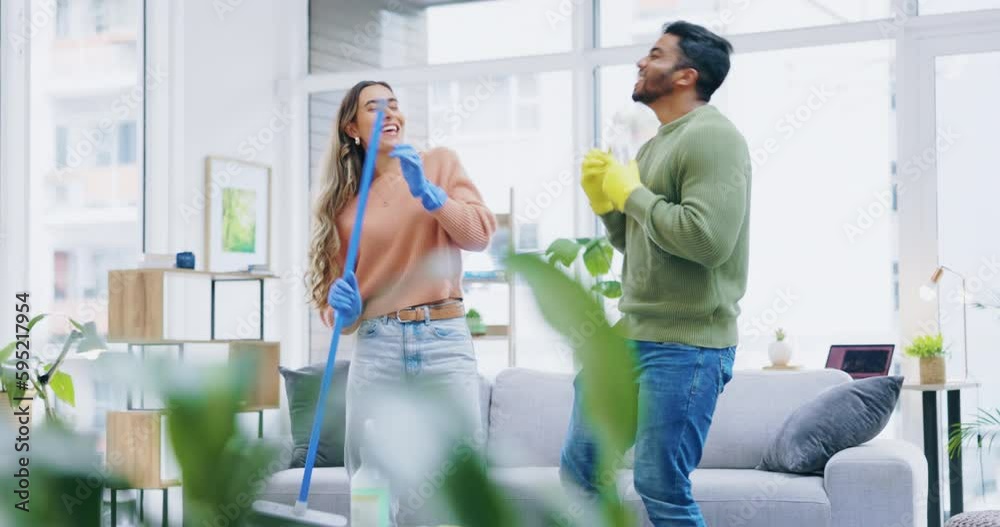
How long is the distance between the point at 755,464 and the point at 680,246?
6.99ft

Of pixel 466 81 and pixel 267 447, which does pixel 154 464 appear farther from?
pixel 466 81

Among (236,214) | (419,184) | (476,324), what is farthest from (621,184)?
(236,214)

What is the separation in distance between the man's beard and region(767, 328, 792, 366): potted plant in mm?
3004

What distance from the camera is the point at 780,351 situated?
4.94 m

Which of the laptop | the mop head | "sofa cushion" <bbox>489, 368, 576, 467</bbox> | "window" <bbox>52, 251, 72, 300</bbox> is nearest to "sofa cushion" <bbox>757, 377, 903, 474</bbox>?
"sofa cushion" <bbox>489, 368, 576, 467</bbox>

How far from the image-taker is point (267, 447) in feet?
0.92

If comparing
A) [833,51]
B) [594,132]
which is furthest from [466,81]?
[833,51]

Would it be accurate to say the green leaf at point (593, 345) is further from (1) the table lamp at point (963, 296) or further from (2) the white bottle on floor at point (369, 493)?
(1) the table lamp at point (963, 296)

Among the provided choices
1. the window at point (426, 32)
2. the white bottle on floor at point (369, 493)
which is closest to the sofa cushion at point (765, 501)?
the white bottle on floor at point (369, 493)

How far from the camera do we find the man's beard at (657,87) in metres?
2.12

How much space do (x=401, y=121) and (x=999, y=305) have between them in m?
3.36

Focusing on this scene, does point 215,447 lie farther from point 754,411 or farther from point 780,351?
point 780,351

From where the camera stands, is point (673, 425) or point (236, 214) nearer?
point (673, 425)

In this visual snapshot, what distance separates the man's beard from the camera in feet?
6.95
